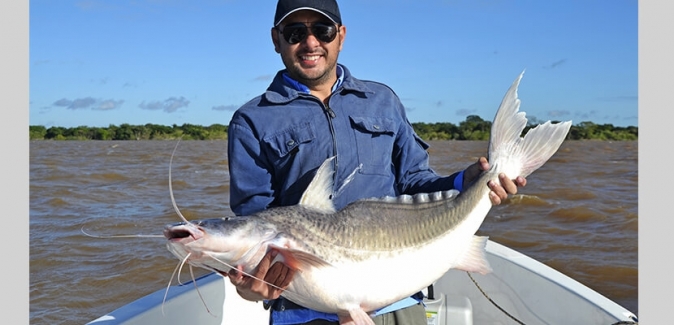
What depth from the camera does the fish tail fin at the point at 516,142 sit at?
2.83 m

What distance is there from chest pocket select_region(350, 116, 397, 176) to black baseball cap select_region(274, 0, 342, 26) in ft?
1.60

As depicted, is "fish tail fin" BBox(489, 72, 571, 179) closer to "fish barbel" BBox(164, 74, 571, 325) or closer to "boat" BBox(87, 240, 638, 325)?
"fish barbel" BBox(164, 74, 571, 325)

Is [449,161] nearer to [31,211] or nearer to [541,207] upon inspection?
[541,207]

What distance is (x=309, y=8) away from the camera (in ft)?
9.31

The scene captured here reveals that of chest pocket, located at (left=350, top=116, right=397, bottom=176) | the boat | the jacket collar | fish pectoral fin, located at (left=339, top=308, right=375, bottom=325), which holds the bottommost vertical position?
the boat

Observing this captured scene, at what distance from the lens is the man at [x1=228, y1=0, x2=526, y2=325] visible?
2.84m

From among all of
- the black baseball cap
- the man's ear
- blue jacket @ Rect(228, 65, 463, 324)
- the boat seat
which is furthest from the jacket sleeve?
the boat seat

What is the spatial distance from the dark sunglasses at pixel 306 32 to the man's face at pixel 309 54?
12mm

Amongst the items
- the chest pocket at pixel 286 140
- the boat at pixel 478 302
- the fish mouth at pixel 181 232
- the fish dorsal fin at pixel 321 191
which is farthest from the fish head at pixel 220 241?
the boat at pixel 478 302

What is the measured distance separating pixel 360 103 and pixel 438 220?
2.20 ft

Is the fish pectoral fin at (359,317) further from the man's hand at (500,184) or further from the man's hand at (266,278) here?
the man's hand at (500,184)

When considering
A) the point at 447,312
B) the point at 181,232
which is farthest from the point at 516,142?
the point at 447,312

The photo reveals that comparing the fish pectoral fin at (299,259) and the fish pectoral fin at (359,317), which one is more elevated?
the fish pectoral fin at (299,259)

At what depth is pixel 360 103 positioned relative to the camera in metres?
3.00
